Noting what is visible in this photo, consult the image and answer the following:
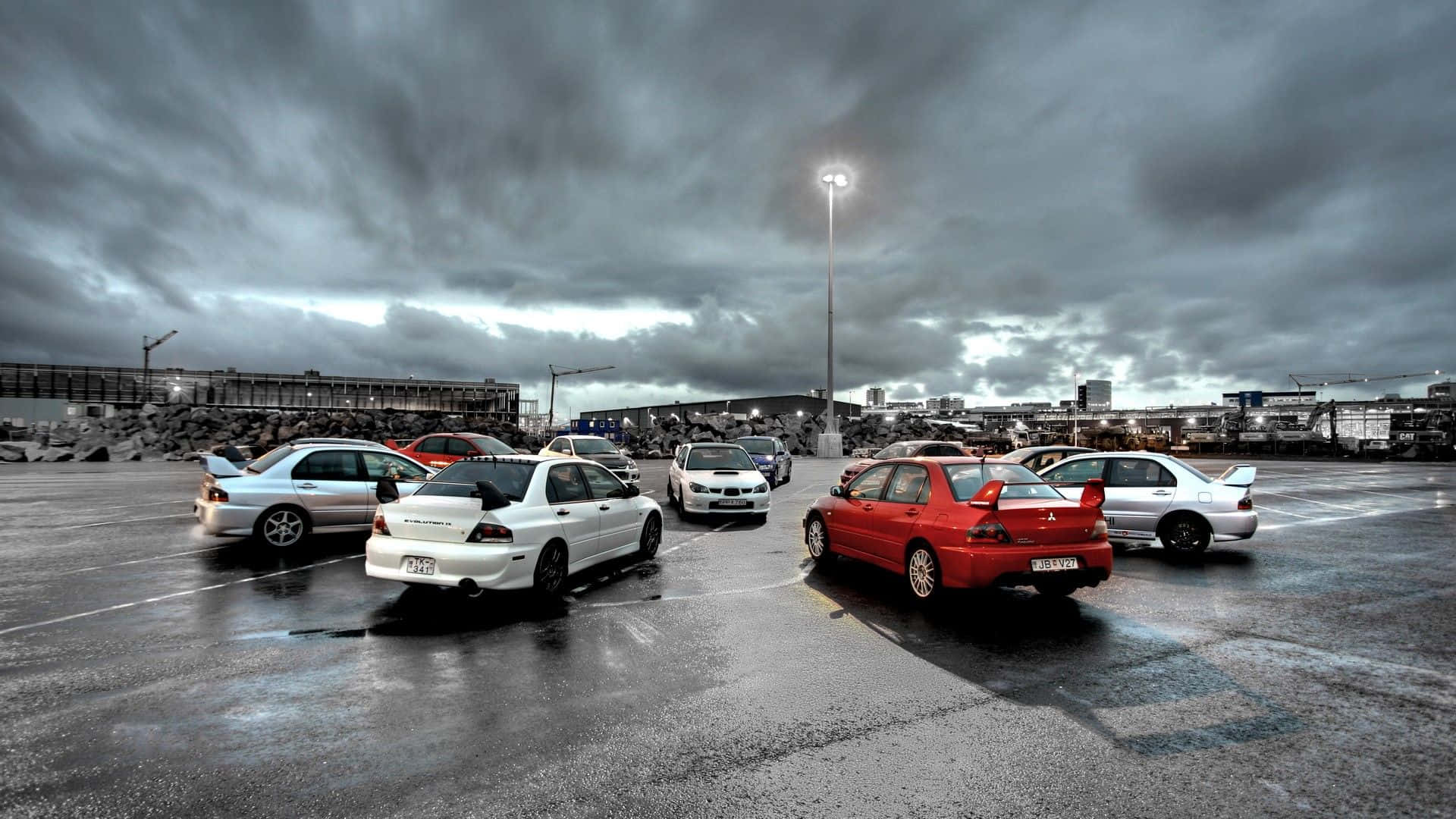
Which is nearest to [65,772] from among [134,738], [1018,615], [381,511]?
[134,738]

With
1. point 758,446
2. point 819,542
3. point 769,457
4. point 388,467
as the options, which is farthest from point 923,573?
point 758,446

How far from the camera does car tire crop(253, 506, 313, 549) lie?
9788mm

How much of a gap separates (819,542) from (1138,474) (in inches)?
212

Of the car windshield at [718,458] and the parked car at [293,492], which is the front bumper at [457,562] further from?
the car windshield at [718,458]

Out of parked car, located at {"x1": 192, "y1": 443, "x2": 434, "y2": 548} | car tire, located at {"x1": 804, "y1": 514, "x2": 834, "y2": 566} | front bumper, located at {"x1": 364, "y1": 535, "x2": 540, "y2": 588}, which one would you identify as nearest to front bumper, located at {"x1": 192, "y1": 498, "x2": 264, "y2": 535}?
parked car, located at {"x1": 192, "y1": 443, "x2": 434, "y2": 548}

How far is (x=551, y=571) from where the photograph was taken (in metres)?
7.27

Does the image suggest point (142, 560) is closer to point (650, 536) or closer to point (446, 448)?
point (650, 536)

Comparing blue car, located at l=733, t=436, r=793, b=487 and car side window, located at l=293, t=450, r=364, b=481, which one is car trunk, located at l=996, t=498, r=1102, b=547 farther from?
blue car, located at l=733, t=436, r=793, b=487

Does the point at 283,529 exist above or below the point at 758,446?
below

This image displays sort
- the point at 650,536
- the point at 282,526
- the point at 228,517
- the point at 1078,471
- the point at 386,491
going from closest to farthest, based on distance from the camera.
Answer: the point at 386,491 < the point at 228,517 < the point at 650,536 < the point at 282,526 < the point at 1078,471

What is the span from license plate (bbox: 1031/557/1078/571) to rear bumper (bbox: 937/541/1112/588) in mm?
27

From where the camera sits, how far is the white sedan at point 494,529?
6.59m

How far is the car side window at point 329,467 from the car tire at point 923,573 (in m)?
8.53

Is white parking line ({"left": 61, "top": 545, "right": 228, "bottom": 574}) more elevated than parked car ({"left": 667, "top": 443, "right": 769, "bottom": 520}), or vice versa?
parked car ({"left": 667, "top": 443, "right": 769, "bottom": 520})
